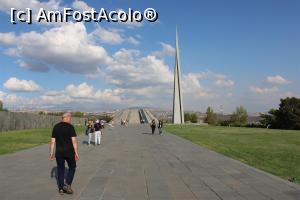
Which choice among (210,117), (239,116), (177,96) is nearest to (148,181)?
(177,96)

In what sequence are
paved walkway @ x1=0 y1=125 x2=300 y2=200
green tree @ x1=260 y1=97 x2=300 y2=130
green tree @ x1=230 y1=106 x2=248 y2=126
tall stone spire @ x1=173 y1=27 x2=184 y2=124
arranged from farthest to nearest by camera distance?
green tree @ x1=230 y1=106 x2=248 y2=126
tall stone spire @ x1=173 y1=27 x2=184 y2=124
green tree @ x1=260 y1=97 x2=300 y2=130
paved walkway @ x1=0 y1=125 x2=300 y2=200

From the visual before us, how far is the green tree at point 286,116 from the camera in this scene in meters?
73.6

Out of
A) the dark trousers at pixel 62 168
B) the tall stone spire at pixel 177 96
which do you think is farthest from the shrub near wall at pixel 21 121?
the dark trousers at pixel 62 168

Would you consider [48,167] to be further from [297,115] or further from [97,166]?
[297,115]

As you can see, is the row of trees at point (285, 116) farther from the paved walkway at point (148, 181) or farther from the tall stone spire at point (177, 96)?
the paved walkway at point (148, 181)

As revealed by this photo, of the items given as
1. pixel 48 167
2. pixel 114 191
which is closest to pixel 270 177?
pixel 114 191

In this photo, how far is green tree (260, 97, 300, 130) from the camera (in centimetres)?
7362

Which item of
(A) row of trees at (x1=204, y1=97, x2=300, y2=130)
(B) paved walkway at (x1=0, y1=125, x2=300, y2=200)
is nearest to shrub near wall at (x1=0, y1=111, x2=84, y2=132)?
(B) paved walkway at (x1=0, y1=125, x2=300, y2=200)

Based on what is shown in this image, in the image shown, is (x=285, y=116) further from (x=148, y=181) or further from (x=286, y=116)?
(x=148, y=181)

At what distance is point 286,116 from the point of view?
2936 inches

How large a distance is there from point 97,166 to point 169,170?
2558mm

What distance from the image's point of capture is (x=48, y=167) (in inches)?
541

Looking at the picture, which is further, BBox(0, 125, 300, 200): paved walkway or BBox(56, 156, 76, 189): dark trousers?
BBox(56, 156, 76, 189): dark trousers

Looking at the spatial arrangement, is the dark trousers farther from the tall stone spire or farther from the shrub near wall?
the tall stone spire
